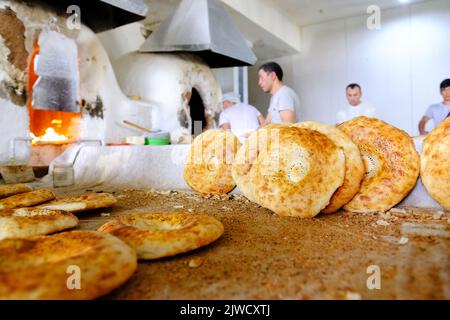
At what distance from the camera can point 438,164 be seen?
1817 mm

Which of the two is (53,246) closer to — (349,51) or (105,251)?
(105,251)

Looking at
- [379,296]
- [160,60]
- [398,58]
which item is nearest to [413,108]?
[398,58]

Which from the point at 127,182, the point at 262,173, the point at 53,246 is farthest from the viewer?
the point at 127,182

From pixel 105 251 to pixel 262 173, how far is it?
1137 millimetres

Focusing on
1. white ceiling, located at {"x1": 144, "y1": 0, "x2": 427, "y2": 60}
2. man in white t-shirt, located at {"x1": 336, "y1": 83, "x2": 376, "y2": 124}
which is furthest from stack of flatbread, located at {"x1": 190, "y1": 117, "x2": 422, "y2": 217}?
white ceiling, located at {"x1": 144, "y1": 0, "x2": 427, "y2": 60}

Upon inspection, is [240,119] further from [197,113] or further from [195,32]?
[197,113]

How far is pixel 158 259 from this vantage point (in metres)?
1.27

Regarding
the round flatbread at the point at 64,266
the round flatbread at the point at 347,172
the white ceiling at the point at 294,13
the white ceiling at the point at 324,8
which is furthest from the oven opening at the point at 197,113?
the round flatbread at the point at 64,266

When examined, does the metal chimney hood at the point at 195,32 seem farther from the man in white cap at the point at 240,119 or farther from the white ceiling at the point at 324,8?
the man in white cap at the point at 240,119

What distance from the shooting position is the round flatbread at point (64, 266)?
34.5 inches

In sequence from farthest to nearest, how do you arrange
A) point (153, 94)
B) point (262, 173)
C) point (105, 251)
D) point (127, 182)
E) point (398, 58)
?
point (398, 58) < point (153, 94) < point (127, 182) < point (262, 173) < point (105, 251)

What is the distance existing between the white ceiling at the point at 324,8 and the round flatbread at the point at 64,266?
343 inches

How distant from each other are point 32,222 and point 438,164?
7.08 feet

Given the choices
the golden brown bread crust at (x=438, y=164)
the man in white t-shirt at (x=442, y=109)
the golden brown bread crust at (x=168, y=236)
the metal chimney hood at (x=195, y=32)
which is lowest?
the golden brown bread crust at (x=168, y=236)
